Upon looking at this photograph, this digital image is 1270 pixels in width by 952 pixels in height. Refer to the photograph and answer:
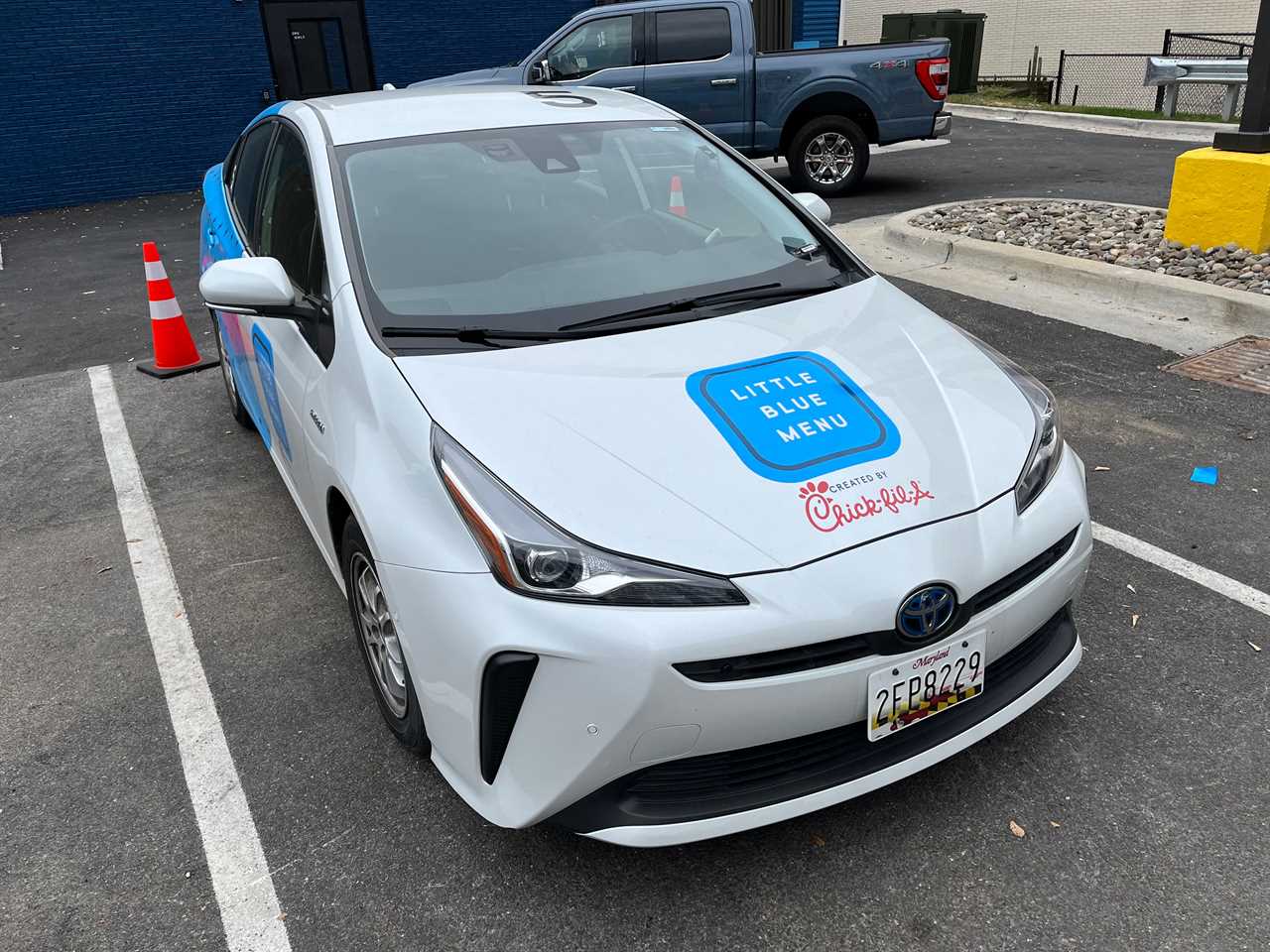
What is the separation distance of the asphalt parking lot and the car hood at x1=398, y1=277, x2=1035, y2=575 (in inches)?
32.0

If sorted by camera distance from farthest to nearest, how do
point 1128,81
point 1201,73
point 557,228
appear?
point 1128,81
point 1201,73
point 557,228

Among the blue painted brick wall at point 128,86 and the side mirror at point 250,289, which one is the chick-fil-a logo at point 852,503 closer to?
the side mirror at point 250,289

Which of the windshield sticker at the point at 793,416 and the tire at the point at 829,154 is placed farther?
the tire at the point at 829,154

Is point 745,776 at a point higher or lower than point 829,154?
higher

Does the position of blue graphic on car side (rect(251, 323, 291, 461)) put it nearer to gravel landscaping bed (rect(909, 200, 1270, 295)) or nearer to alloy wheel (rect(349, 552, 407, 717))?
alloy wheel (rect(349, 552, 407, 717))

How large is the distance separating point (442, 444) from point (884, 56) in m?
9.41

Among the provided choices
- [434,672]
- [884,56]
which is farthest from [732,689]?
[884,56]

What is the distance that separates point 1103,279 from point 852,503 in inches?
195

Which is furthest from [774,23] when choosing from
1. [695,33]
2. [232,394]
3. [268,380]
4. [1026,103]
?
[268,380]

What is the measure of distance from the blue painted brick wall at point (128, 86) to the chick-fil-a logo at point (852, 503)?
1452cm

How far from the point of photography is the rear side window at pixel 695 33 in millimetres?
10516

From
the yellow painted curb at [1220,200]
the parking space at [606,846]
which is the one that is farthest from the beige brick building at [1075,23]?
the parking space at [606,846]

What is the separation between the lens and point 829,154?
10773mm

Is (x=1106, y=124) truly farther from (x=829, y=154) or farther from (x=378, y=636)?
(x=378, y=636)
